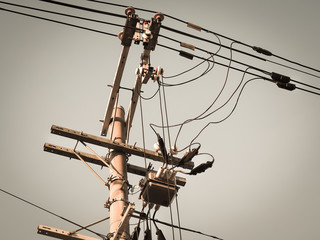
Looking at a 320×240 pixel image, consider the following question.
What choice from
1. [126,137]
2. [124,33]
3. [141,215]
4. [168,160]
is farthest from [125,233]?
[124,33]

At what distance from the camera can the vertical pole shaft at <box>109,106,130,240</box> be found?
314 inches

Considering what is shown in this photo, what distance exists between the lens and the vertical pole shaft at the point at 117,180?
7988 mm

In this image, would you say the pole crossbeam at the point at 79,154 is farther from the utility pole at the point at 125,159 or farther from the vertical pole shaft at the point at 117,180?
the vertical pole shaft at the point at 117,180

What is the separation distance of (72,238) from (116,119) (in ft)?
10.4

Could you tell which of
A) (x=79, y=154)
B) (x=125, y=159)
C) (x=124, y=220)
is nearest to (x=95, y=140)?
(x=79, y=154)

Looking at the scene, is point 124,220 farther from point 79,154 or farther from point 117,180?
point 79,154

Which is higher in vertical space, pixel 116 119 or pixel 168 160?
pixel 116 119

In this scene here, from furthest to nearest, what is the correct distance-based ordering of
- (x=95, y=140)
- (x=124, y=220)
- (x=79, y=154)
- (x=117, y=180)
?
(x=79, y=154) → (x=95, y=140) → (x=117, y=180) → (x=124, y=220)

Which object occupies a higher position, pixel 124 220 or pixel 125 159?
pixel 125 159

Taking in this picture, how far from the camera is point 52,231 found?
322 inches

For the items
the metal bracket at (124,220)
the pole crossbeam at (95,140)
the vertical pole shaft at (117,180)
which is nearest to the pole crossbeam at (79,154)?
the pole crossbeam at (95,140)

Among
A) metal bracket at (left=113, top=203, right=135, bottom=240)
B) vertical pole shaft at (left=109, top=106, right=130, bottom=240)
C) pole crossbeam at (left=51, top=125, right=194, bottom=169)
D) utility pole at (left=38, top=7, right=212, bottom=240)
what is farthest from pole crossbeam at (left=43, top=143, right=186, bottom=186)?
metal bracket at (left=113, top=203, right=135, bottom=240)

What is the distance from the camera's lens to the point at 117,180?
8672 mm

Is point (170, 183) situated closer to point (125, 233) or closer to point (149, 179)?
point (149, 179)
